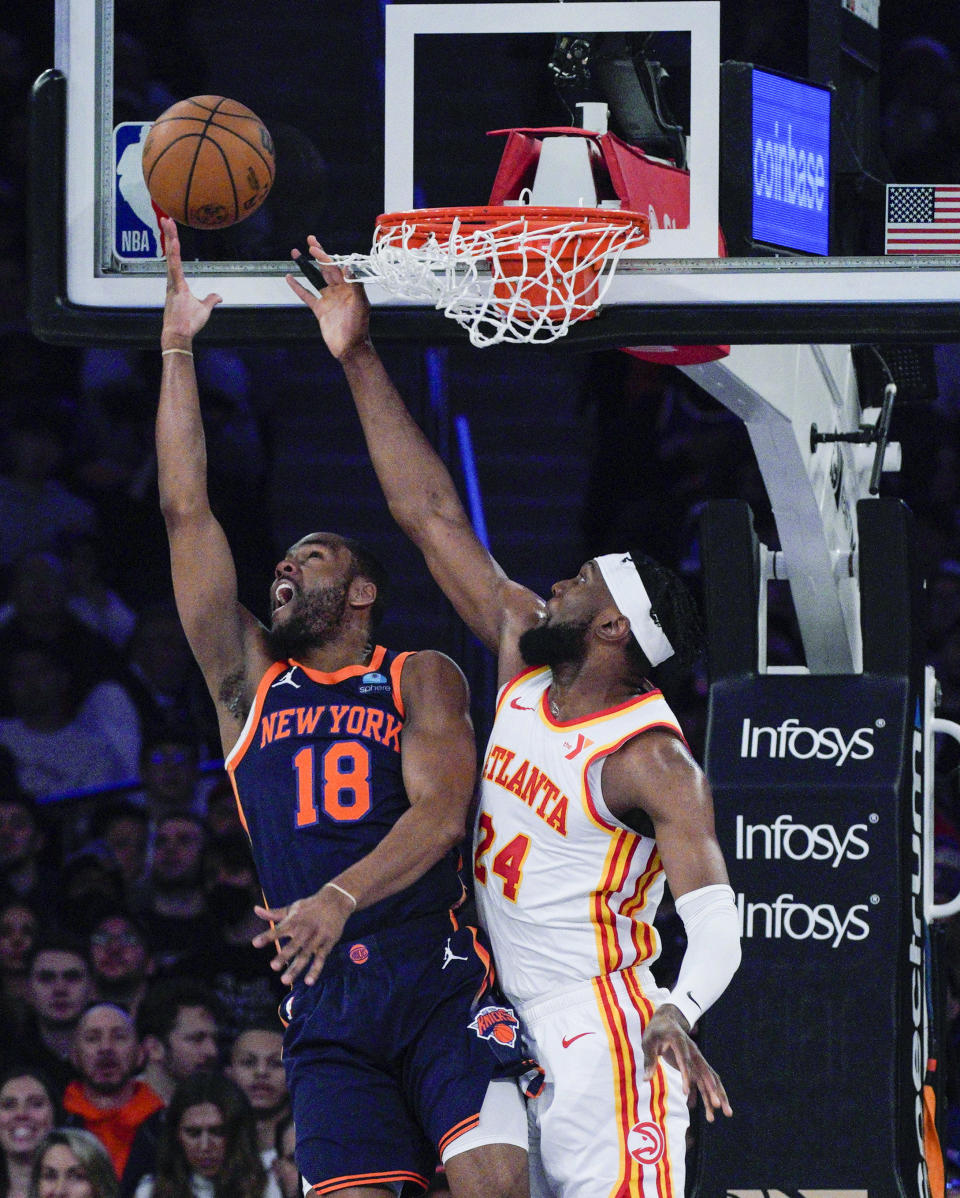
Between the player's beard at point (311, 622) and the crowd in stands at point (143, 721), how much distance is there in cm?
276

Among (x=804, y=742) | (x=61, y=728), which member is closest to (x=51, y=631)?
(x=61, y=728)

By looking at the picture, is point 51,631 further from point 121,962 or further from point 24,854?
point 121,962

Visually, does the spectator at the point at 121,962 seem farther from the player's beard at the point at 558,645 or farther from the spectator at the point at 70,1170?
the player's beard at the point at 558,645

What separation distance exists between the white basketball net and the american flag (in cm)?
109

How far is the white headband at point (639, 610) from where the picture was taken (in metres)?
4.05

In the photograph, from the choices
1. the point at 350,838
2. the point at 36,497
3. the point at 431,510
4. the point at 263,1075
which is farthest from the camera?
the point at 36,497

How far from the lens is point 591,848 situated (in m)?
3.90

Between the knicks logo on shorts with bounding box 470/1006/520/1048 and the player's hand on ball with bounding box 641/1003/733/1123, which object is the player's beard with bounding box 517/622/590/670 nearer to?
the knicks logo on shorts with bounding box 470/1006/520/1048

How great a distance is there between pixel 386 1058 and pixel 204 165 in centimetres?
194

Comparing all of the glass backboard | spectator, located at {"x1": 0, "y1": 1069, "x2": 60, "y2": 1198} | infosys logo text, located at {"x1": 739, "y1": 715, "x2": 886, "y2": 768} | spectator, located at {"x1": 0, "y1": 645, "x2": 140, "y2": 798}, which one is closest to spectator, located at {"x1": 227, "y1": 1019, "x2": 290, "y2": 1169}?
spectator, located at {"x1": 0, "y1": 1069, "x2": 60, "y2": 1198}

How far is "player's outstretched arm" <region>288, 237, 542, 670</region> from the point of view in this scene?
418cm

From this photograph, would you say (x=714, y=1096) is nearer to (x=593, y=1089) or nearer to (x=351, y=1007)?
(x=593, y=1089)

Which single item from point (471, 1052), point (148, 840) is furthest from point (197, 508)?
point (148, 840)

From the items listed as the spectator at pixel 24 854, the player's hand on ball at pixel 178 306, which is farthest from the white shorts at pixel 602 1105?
the spectator at pixel 24 854
